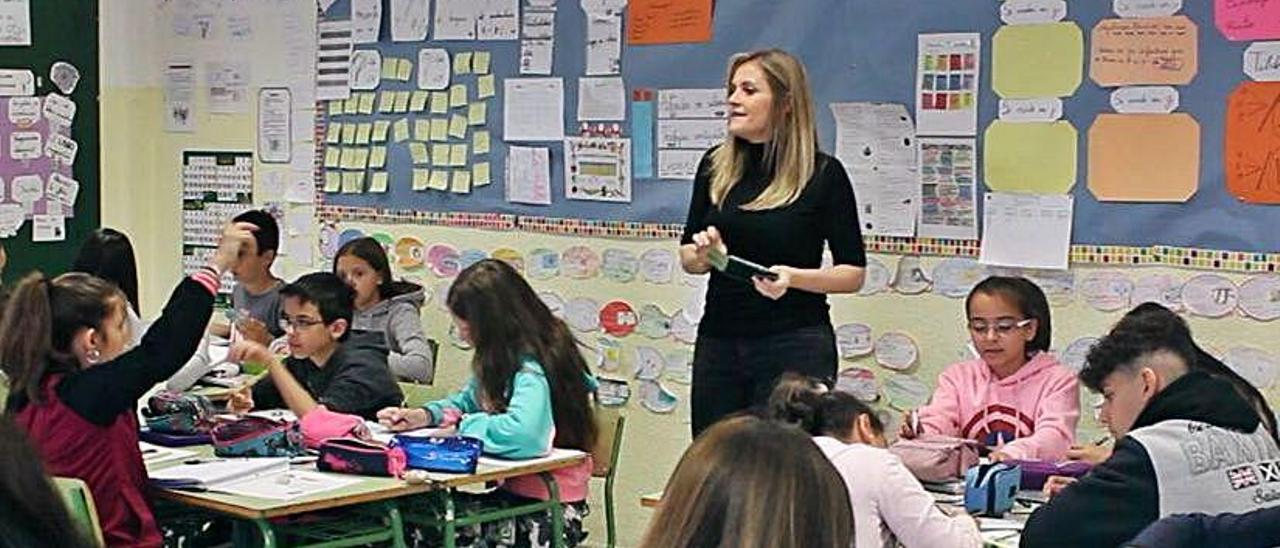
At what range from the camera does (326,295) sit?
531 cm

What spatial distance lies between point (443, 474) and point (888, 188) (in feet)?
6.03

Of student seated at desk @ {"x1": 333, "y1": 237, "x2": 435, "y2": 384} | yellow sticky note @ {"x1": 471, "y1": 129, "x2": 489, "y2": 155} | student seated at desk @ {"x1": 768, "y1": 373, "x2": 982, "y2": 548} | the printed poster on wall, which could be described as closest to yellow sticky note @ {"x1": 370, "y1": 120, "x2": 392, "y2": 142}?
yellow sticky note @ {"x1": 471, "y1": 129, "x2": 489, "y2": 155}

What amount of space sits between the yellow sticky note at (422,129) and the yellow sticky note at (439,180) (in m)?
0.13

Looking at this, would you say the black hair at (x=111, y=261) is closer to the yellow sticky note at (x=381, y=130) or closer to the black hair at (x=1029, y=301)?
the yellow sticky note at (x=381, y=130)

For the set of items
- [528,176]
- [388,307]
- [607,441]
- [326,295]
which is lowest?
[607,441]

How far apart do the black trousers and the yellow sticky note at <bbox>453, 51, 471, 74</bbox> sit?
222 cm

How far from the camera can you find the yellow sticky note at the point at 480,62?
21.5ft

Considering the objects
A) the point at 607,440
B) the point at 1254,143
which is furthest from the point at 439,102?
the point at 1254,143

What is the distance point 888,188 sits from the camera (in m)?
5.52

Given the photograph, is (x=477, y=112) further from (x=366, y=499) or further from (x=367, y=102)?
(x=366, y=499)

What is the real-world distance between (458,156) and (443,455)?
2444 millimetres

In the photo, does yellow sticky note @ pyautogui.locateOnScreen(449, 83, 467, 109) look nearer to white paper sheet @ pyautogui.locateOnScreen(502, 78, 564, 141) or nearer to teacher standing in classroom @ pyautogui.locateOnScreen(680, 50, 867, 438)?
white paper sheet @ pyautogui.locateOnScreen(502, 78, 564, 141)

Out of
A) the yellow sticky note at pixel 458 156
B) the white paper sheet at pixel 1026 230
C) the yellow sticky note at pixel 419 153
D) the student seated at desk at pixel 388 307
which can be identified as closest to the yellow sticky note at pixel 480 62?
the yellow sticky note at pixel 458 156

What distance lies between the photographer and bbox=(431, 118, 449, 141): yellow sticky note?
6.72 meters
